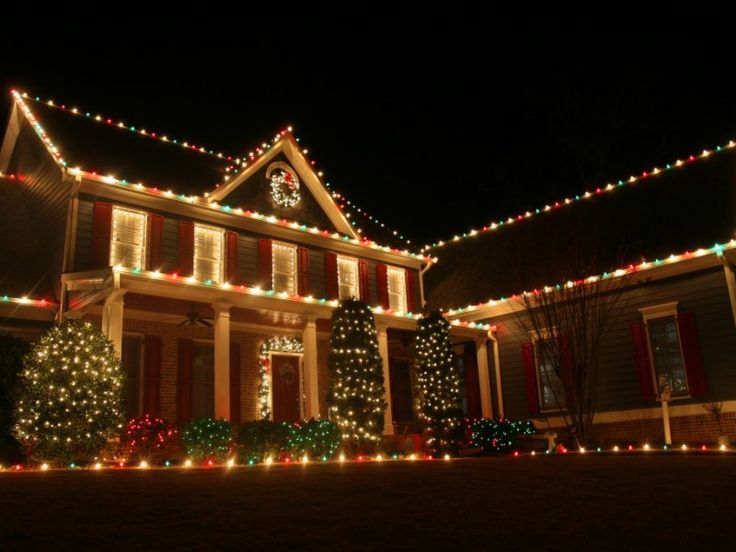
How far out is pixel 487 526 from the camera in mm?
4945

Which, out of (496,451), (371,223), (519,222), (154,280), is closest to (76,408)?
(154,280)

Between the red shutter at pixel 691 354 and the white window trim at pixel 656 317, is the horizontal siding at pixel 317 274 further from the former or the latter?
the red shutter at pixel 691 354

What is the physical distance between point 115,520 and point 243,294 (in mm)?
9451

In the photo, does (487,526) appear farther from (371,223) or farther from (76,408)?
(371,223)

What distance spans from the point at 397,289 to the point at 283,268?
14.7ft

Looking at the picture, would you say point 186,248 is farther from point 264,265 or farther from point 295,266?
point 295,266

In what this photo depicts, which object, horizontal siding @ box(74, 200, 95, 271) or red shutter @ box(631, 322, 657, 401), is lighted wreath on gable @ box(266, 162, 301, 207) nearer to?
horizontal siding @ box(74, 200, 95, 271)

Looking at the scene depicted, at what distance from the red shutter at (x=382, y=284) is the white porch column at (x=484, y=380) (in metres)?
3.02

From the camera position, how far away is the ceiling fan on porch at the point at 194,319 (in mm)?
14406

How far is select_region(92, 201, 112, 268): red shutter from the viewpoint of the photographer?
47.0 ft

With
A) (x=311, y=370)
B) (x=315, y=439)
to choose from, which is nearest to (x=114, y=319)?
(x=315, y=439)

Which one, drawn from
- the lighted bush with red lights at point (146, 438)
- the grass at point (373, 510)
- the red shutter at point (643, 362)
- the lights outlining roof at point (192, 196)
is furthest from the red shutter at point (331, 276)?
the grass at point (373, 510)

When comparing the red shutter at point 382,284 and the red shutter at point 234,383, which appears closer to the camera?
the red shutter at point 234,383

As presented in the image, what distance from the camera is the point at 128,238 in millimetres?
15125
